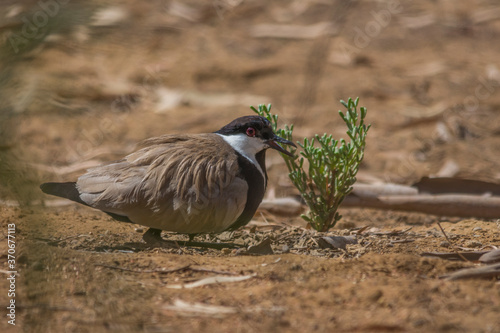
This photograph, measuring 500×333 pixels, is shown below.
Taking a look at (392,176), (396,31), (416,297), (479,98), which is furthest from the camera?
(396,31)

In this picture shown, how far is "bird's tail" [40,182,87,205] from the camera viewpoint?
4.63 m

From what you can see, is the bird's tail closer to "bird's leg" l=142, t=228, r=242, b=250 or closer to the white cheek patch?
"bird's leg" l=142, t=228, r=242, b=250

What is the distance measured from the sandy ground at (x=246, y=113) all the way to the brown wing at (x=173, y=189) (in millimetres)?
237

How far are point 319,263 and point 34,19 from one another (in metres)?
2.04

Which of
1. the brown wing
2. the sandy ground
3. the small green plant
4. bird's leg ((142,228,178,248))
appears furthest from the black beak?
bird's leg ((142,228,178,248))

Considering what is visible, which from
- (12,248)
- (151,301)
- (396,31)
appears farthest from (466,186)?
(396,31)

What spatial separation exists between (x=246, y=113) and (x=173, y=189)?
434 cm

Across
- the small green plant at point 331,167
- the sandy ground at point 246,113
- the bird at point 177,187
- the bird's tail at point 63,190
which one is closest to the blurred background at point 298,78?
the sandy ground at point 246,113

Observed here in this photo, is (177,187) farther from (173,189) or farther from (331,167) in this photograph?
(331,167)

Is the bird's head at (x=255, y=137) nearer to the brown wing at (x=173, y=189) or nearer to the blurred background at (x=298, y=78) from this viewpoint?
the brown wing at (x=173, y=189)

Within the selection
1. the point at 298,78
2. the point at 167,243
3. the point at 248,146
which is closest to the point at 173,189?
the point at 167,243

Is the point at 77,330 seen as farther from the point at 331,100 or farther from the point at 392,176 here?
the point at 331,100

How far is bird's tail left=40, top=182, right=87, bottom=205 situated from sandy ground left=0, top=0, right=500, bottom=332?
9.1 inches

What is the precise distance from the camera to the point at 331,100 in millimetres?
9344
